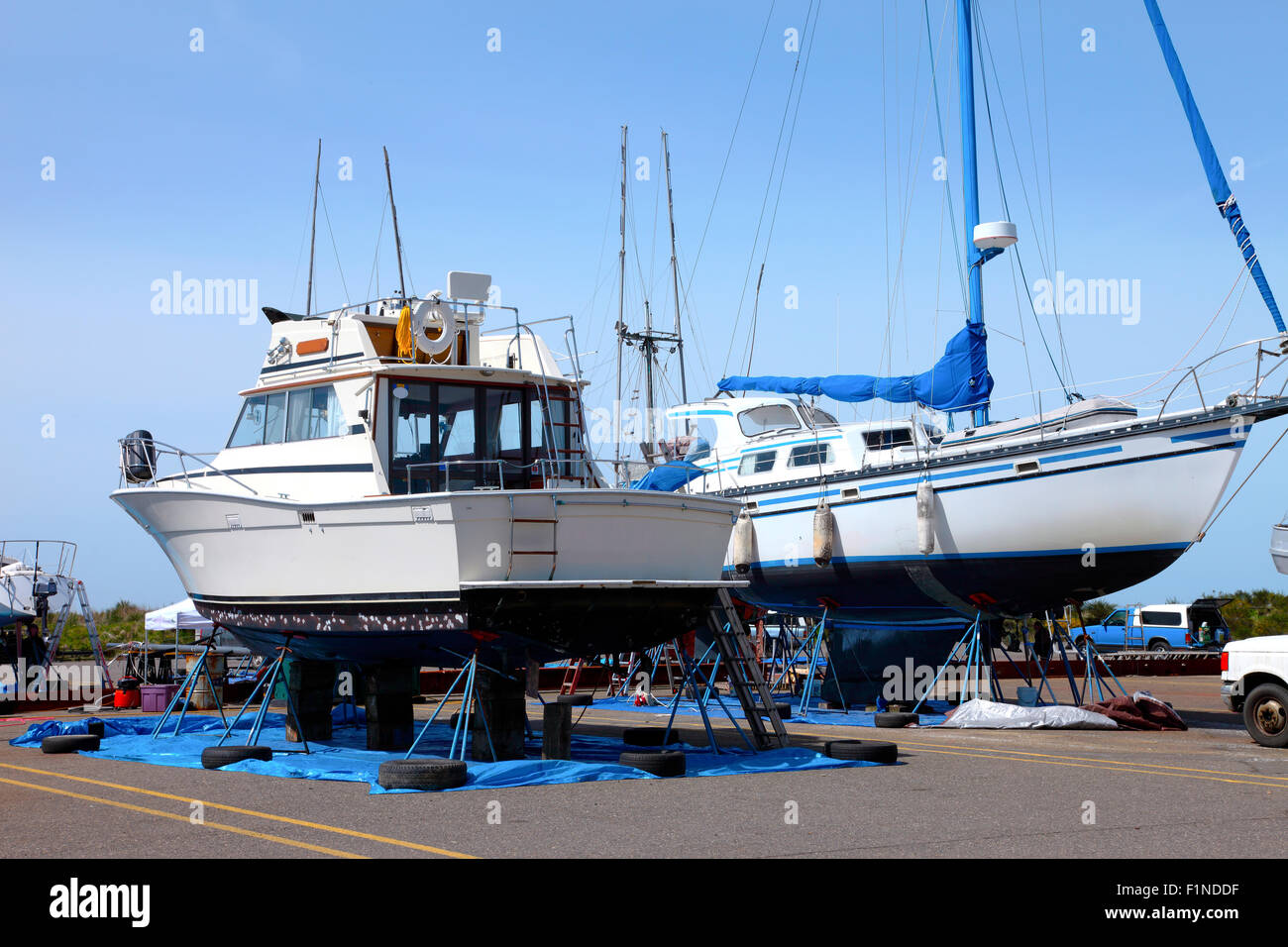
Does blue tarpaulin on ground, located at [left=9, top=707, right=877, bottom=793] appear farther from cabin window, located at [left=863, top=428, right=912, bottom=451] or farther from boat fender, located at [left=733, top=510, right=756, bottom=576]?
cabin window, located at [left=863, top=428, right=912, bottom=451]

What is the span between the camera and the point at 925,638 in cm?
2338

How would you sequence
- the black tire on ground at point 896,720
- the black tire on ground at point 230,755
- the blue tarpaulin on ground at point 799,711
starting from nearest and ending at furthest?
the black tire on ground at point 230,755 → the black tire on ground at point 896,720 → the blue tarpaulin on ground at point 799,711

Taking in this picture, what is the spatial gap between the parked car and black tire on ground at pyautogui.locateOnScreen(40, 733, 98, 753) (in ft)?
110

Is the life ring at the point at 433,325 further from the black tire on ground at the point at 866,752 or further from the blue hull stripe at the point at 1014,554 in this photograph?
the blue hull stripe at the point at 1014,554

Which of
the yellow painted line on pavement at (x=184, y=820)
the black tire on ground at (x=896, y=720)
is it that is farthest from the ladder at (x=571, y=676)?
the yellow painted line on pavement at (x=184, y=820)

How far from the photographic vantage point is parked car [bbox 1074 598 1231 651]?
41.7 metres

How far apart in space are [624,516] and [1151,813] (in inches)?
225

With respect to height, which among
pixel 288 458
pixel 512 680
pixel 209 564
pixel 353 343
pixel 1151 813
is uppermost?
pixel 353 343

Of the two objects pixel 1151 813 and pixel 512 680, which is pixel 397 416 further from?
pixel 1151 813

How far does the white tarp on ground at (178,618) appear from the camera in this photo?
2738cm

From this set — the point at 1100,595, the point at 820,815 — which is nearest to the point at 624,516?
the point at 820,815

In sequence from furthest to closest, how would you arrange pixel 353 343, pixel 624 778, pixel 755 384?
pixel 755 384, pixel 353 343, pixel 624 778

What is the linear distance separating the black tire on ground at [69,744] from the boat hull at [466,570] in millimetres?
2393
